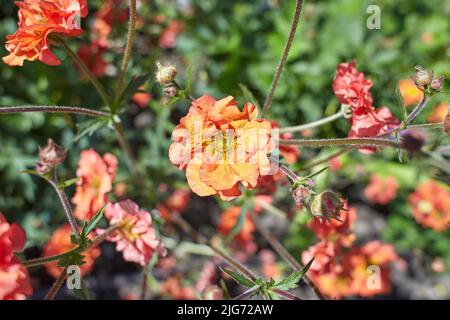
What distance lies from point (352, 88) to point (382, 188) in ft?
6.56

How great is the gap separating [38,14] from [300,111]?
198cm

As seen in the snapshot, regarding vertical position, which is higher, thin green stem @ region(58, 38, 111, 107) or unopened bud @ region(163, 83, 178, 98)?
thin green stem @ region(58, 38, 111, 107)

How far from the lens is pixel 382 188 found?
12.4 ft

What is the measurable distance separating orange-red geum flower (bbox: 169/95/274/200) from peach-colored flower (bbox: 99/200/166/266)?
18.4 inches

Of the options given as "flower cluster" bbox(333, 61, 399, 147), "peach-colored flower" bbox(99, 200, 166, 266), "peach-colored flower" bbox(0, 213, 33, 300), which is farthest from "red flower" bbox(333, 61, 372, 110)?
"peach-colored flower" bbox(0, 213, 33, 300)

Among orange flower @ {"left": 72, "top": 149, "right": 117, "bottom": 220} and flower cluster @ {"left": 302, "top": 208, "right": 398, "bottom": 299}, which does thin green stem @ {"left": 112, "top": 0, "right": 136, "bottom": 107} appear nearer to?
orange flower @ {"left": 72, "top": 149, "right": 117, "bottom": 220}

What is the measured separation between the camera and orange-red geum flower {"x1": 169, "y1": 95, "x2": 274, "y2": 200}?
1622mm

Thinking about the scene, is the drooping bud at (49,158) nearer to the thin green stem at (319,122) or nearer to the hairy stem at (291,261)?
the thin green stem at (319,122)

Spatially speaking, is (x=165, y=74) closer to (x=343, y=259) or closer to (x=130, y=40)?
(x=130, y=40)

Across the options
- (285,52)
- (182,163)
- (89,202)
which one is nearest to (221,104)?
(182,163)

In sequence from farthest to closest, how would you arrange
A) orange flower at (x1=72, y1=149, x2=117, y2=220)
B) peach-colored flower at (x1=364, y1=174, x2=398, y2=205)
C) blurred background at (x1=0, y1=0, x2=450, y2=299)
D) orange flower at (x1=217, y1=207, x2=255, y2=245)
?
peach-colored flower at (x1=364, y1=174, x2=398, y2=205) → orange flower at (x1=217, y1=207, x2=255, y2=245) → blurred background at (x1=0, y1=0, x2=450, y2=299) → orange flower at (x1=72, y1=149, x2=117, y2=220)

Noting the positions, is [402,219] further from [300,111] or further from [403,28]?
[403,28]

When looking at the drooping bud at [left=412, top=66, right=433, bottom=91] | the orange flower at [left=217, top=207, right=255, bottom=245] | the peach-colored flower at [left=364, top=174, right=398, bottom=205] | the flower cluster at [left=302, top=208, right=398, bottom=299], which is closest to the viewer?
the drooping bud at [left=412, top=66, right=433, bottom=91]

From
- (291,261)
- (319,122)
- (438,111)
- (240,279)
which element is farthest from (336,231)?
(438,111)
